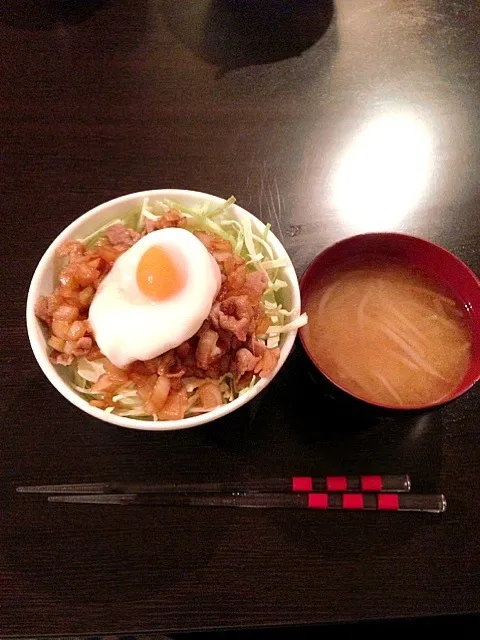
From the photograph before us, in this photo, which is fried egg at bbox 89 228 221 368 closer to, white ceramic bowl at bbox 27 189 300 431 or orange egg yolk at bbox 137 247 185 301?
orange egg yolk at bbox 137 247 185 301

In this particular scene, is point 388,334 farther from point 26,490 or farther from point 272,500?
point 26,490

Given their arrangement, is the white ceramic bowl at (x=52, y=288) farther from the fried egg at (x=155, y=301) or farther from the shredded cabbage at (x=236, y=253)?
the fried egg at (x=155, y=301)

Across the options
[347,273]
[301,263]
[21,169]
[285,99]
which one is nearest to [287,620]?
[347,273]

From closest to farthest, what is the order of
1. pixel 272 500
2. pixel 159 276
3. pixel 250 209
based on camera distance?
pixel 159 276 < pixel 272 500 < pixel 250 209

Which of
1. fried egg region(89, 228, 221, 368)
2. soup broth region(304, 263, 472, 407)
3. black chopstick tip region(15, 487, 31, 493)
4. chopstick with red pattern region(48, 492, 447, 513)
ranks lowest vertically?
black chopstick tip region(15, 487, 31, 493)

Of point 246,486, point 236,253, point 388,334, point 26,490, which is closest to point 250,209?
point 236,253

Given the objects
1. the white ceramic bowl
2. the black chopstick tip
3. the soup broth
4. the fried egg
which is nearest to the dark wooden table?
the black chopstick tip

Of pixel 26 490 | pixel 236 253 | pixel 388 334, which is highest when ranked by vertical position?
pixel 236 253

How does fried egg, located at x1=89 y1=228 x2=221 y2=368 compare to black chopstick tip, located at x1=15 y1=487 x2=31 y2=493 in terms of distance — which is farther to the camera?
black chopstick tip, located at x1=15 y1=487 x2=31 y2=493
